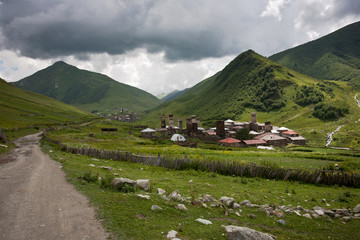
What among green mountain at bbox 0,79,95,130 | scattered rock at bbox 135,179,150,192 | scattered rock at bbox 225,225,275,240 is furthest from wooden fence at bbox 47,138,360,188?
green mountain at bbox 0,79,95,130

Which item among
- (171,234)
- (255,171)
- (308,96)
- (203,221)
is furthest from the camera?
(308,96)

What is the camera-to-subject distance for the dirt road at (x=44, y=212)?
862 cm

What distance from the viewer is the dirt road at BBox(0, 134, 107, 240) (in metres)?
8.62

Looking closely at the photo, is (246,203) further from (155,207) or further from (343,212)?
(155,207)

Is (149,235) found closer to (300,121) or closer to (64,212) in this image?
(64,212)

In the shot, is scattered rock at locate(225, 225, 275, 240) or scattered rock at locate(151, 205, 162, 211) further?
scattered rock at locate(151, 205, 162, 211)

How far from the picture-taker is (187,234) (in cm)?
909

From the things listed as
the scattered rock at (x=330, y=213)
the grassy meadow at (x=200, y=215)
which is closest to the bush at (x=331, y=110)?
the grassy meadow at (x=200, y=215)

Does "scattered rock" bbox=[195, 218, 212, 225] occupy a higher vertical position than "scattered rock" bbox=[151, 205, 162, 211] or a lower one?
lower

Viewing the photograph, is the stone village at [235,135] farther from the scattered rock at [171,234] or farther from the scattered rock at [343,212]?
the scattered rock at [171,234]

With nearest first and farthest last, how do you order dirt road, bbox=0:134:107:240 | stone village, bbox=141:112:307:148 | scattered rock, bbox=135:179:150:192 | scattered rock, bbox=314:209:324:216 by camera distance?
dirt road, bbox=0:134:107:240
scattered rock, bbox=314:209:324:216
scattered rock, bbox=135:179:150:192
stone village, bbox=141:112:307:148

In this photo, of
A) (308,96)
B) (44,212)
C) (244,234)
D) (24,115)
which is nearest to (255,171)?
(244,234)

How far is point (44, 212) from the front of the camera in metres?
10.4

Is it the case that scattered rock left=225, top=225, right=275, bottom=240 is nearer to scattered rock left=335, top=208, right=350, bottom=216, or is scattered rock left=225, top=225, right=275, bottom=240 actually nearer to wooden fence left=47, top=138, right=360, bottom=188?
scattered rock left=335, top=208, right=350, bottom=216
